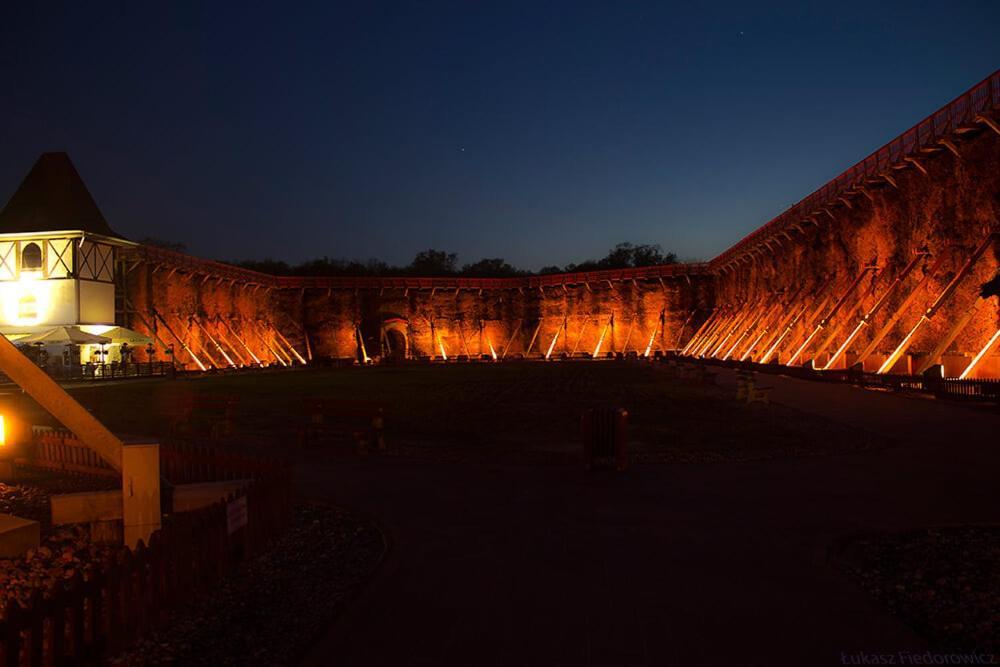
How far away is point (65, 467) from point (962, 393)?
18950 mm

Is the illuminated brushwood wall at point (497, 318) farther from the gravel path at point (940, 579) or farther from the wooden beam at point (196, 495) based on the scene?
the gravel path at point (940, 579)

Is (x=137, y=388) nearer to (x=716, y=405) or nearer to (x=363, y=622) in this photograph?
(x=716, y=405)

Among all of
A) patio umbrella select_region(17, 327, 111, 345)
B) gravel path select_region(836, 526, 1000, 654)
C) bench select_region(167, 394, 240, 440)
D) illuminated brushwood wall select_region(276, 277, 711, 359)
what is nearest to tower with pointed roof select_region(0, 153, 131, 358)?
patio umbrella select_region(17, 327, 111, 345)

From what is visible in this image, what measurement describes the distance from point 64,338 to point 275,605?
109ft

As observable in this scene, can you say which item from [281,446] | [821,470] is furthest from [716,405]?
[281,446]

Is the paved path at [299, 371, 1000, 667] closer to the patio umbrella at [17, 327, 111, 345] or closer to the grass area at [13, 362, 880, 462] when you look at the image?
the grass area at [13, 362, 880, 462]

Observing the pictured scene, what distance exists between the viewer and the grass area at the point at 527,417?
461 inches

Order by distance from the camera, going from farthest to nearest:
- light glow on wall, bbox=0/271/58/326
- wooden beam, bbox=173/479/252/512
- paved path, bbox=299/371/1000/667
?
light glow on wall, bbox=0/271/58/326 < wooden beam, bbox=173/479/252/512 < paved path, bbox=299/371/1000/667

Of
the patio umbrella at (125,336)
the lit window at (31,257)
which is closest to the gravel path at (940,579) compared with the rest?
the patio umbrella at (125,336)

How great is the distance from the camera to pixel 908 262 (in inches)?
1140

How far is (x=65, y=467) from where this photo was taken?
1055cm

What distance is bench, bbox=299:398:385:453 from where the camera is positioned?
1133 cm

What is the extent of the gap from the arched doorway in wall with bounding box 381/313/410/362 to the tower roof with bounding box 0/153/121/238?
25041mm

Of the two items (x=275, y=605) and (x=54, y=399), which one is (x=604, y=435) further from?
(x=54, y=399)
